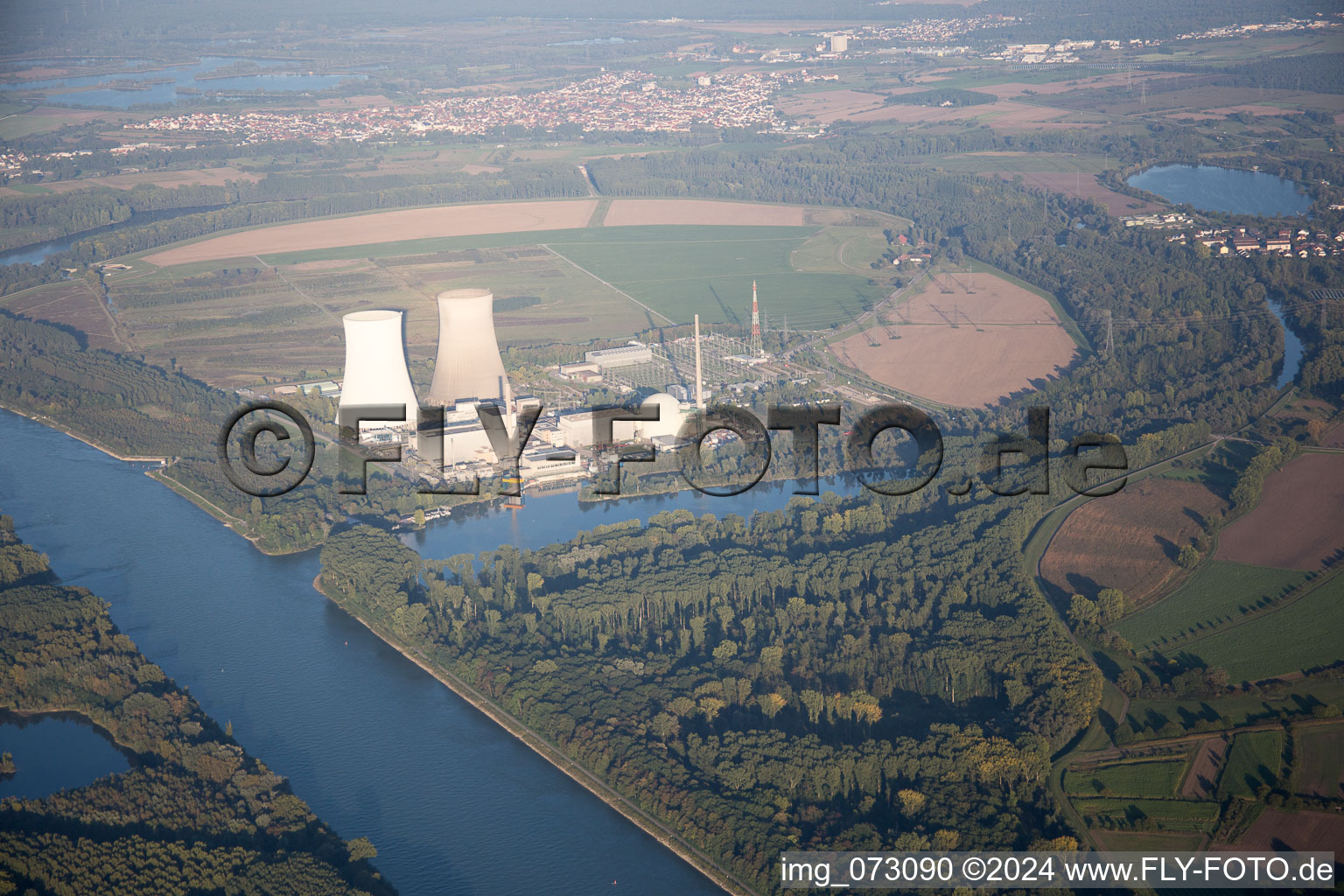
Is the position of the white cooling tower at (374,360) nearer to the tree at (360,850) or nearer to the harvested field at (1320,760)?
the tree at (360,850)

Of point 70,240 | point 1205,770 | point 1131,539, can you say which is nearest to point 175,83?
point 70,240

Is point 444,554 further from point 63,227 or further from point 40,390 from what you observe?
point 63,227

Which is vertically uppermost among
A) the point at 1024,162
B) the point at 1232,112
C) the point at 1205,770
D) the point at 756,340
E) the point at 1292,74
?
the point at 1292,74

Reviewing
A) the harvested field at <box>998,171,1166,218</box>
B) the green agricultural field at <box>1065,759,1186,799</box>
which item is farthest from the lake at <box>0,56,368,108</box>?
the green agricultural field at <box>1065,759,1186,799</box>

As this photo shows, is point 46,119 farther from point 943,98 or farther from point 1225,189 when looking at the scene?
point 1225,189

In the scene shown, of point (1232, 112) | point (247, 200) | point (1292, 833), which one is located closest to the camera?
point (1292, 833)

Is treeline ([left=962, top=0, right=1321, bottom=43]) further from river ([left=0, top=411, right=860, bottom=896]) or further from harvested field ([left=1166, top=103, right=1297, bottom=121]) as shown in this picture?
river ([left=0, top=411, right=860, bottom=896])

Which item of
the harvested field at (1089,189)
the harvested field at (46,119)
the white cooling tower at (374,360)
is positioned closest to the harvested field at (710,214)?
the harvested field at (1089,189)
